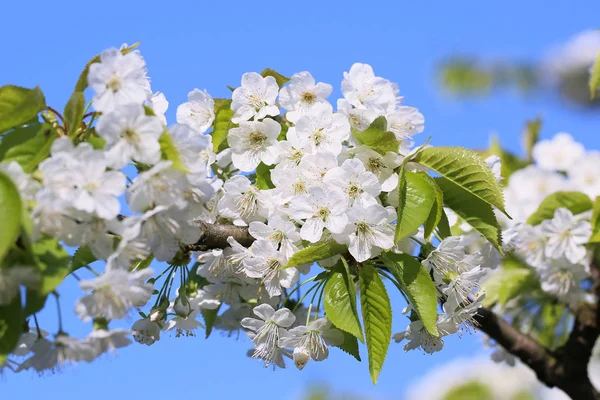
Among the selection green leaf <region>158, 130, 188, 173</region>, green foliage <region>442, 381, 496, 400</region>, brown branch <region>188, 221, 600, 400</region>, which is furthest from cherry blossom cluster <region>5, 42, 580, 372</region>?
green foliage <region>442, 381, 496, 400</region>

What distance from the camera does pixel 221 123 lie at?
2.28m

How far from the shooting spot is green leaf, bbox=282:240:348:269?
1903mm

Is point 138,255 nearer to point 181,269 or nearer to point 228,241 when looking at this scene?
point 228,241

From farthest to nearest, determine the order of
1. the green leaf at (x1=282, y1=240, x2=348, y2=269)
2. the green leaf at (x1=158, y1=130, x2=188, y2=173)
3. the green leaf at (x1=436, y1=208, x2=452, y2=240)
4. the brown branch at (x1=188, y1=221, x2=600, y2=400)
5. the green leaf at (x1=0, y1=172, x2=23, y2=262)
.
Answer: the brown branch at (x1=188, y1=221, x2=600, y2=400) → the green leaf at (x1=436, y1=208, x2=452, y2=240) → the green leaf at (x1=282, y1=240, x2=348, y2=269) → the green leaf at (x1=158, y1=130, x2=188, y2=173) → the green leaf at (x1=0, y1=172, x2=23, y2=262)

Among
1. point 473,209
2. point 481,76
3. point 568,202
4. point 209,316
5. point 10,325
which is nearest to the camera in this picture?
point 10,325

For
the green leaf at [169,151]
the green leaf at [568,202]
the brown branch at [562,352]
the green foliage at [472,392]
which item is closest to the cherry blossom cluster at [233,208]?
the green leaf at [169,151]

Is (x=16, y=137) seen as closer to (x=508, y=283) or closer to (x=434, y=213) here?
(x=434, y=213)

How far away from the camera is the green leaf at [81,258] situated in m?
1.93

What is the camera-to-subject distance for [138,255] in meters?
1.65

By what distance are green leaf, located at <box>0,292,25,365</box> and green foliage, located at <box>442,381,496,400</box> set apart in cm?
1739

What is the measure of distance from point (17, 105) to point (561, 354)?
2255 millimetres

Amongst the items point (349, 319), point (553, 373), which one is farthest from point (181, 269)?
point (553, 373)

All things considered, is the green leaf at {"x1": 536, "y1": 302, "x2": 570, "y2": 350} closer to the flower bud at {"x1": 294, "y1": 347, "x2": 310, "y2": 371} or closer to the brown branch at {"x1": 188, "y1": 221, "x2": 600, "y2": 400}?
the brown branch at {"x1": 188, "y1": 221, "x2": 600, "y2": 400}

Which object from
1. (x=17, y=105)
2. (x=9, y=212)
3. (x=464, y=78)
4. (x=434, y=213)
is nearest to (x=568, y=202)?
(x=434, y=213)
